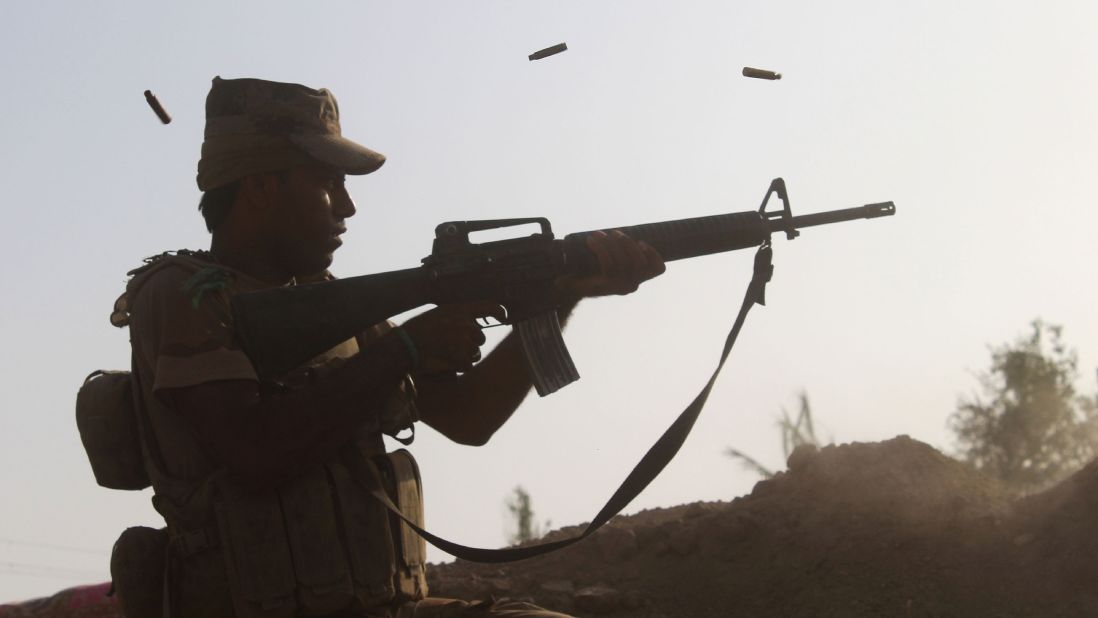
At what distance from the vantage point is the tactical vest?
4.59 m

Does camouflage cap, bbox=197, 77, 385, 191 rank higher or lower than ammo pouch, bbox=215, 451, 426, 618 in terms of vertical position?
higher

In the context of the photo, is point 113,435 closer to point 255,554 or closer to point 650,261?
point 255,554

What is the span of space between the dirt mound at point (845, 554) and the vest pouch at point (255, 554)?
2.69m

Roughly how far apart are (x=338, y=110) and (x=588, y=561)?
122 inches

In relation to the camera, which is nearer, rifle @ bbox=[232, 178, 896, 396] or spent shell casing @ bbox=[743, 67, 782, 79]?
rifle @ bbox=[232, 178, 896, 396]

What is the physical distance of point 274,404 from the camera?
180 inches

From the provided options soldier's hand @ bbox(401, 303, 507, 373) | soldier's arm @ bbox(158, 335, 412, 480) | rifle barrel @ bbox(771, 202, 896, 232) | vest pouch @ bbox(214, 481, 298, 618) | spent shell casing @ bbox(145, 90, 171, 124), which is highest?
spent shell casing @ bbox(145, 90, 171, 124)

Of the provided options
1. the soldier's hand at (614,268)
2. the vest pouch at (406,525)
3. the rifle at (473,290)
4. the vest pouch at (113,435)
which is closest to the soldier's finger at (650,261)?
the soldier's hand at (614,268)

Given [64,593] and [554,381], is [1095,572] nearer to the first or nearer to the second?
[554,381]

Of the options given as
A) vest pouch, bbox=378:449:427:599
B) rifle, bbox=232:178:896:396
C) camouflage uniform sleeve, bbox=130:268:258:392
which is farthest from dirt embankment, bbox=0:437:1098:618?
camouflage uniform sleeve, bbox=130:268:258:392

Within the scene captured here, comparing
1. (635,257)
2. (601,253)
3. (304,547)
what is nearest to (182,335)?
(304,547)

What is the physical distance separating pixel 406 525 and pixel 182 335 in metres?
0.94

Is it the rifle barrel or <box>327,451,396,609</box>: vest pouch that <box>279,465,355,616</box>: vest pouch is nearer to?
<box>327,451,396,609</box>: vest pouch

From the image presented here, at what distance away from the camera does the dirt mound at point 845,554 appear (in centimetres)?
677
